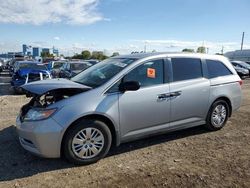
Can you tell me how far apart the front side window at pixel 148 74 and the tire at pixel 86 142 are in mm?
946

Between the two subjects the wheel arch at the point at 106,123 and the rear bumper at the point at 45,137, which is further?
the wheel arch at the point at 106,123

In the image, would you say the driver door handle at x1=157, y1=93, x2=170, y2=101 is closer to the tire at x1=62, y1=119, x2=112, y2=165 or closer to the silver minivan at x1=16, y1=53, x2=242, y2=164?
the silver minivan at x1=16, y1=53, x2=242, y2=164

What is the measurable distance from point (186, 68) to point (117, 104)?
1.84 m

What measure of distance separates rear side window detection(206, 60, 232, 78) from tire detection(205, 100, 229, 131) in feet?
1.92

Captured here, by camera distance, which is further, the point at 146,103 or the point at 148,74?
the point at 148,74

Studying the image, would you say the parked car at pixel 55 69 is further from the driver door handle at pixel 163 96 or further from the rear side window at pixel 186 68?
the driver door handle at pixel 163 96

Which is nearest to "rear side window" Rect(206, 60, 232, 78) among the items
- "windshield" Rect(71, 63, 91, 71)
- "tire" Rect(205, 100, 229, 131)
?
"tire" Rect(205, 100, 229, 131)

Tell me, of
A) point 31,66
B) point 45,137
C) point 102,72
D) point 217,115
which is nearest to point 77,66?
point 31,66

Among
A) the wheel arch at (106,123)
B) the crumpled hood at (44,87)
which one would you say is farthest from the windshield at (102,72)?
the wheel arch at (106,123)

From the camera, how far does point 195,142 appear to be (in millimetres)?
A: 5797

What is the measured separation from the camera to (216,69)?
6.51m

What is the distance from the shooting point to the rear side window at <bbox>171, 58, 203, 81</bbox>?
5715 mm

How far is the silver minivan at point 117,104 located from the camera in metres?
4.46

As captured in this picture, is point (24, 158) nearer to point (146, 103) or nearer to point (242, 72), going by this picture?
point (146, 103)
